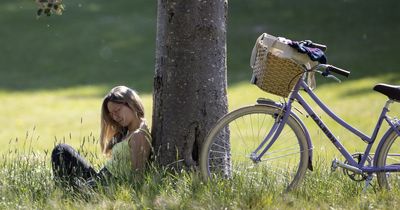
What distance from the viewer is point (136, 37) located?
22.6 meters

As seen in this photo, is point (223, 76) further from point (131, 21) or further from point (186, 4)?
point (131, 21)

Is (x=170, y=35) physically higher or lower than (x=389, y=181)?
higher

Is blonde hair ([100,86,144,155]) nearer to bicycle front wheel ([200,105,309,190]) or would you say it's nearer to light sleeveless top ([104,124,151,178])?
light sleeveless top ([104,124,151,178])

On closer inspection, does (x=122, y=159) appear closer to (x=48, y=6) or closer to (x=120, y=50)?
(x=48, y=6)

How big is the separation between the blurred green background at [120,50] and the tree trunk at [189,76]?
25.9ft

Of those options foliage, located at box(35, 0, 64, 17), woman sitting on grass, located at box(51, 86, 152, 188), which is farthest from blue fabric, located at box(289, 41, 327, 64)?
foliage, located at box(35, 0, 64, 17)

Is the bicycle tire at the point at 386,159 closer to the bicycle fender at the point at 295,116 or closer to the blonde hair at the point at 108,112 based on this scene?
the bicycle fender at the point at 295,116

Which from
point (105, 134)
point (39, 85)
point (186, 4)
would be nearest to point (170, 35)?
point (186, 4)

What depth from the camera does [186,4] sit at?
6.41 metres

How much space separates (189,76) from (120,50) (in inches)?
611

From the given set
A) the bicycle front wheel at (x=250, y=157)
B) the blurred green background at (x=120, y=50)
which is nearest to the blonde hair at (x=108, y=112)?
the bicycle front wheel at (x=250, y=157)

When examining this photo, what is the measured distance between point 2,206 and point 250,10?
18.7 m

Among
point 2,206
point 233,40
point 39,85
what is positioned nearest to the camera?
point 2,206

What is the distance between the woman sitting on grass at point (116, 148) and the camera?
6312 mm
